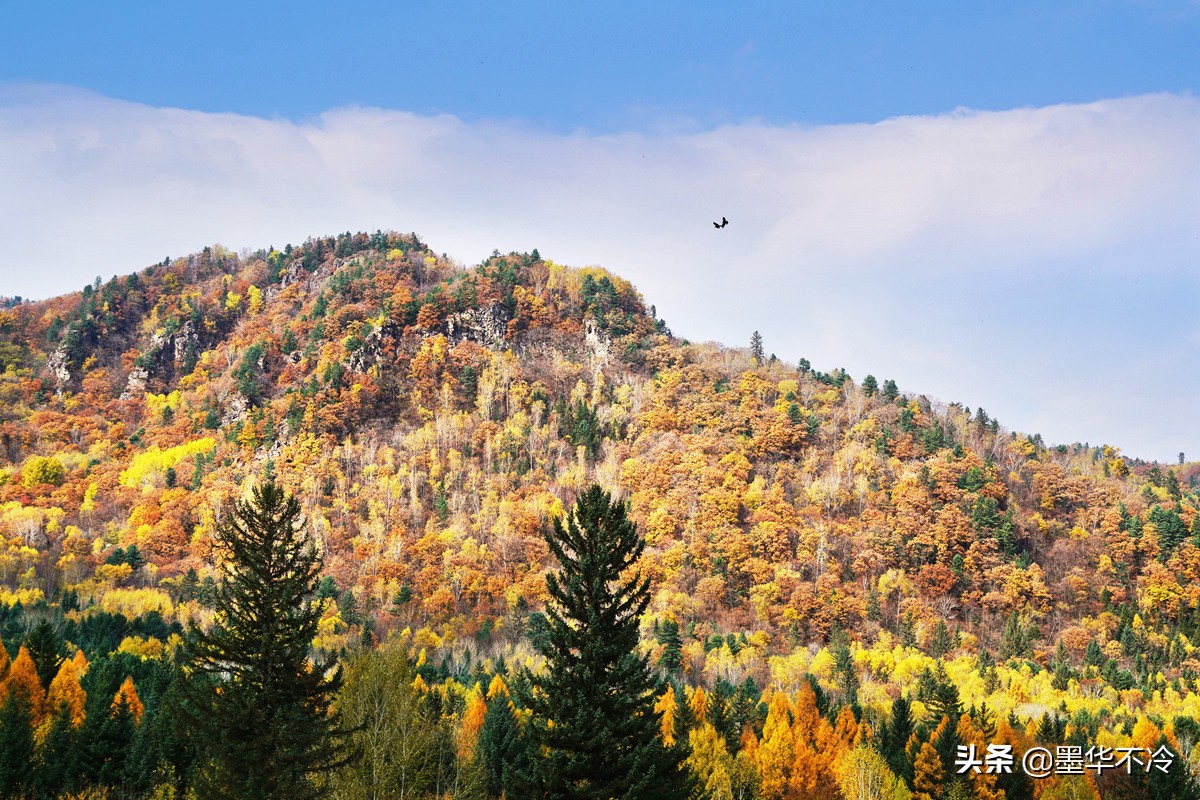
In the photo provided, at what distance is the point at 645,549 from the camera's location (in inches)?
5290

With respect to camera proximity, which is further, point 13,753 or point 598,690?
point 13,753

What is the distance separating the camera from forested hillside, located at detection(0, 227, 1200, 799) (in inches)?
2205

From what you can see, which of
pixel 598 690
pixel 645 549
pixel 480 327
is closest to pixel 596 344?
pixel 480 327

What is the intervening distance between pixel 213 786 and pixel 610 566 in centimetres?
1233

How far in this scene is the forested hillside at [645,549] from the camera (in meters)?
56.0

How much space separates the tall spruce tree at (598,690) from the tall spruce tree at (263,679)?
257 inches

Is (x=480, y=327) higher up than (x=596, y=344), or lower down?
higher up

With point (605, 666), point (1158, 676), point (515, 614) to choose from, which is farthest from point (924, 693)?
point (605, 666)

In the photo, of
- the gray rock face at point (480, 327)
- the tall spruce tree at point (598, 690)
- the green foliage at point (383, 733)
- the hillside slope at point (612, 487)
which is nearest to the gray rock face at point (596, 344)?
the hillside slope at point (612, 487)

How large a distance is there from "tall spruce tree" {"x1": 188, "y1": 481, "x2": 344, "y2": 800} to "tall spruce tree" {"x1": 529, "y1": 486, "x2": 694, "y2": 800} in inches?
257

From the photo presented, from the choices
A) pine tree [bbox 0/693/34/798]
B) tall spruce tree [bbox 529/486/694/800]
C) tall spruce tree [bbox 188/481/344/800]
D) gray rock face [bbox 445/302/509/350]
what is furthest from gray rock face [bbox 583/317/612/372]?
tall spruce tree [bbox 529/486/694/800]

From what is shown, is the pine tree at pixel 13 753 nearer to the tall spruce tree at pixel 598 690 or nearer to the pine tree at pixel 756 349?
the tall spruce tree at pixel 598 690

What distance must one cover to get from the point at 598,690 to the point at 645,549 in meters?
114

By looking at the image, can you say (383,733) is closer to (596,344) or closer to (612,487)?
Answer: (612,487)
